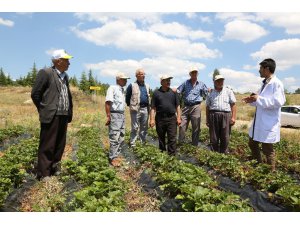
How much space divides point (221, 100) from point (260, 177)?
2.58 meters

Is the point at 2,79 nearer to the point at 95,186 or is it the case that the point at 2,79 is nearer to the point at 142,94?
the point at 142,94

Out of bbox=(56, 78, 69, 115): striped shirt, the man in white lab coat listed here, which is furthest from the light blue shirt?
the man in white lab coat

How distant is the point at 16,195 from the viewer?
5309 mm

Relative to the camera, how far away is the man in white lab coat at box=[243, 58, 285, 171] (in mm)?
6012

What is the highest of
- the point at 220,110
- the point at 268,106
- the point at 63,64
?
the point at 63,64

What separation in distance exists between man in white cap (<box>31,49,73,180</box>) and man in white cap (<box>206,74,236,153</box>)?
3290 mm

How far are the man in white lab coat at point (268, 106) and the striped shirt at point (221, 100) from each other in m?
1.60

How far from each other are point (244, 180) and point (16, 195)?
3.73m

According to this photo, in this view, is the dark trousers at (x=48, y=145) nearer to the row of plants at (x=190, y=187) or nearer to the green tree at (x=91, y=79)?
the row of plants at (x=190, y=187)

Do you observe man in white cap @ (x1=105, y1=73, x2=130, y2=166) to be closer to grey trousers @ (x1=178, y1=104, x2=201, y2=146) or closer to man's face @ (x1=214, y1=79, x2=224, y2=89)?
grey trousers @ (x1=178, y1=104, x2=201, y2=146)

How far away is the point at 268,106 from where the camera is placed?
602 cm

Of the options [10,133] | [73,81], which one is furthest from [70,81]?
[10,133]

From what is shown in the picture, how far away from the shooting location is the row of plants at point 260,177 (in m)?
4.59

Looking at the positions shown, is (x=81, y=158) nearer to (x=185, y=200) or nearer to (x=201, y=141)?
(x=185, y=200)
